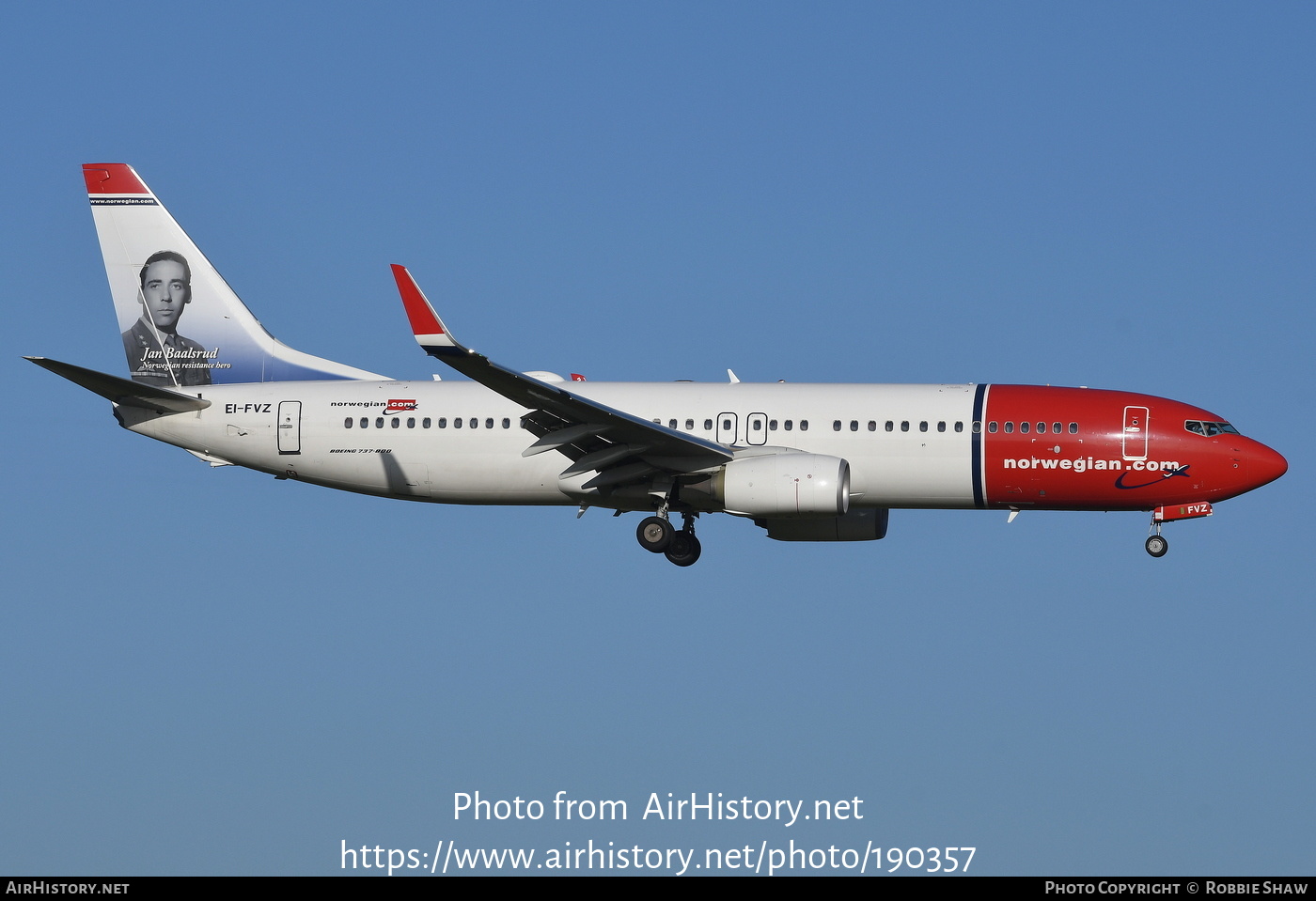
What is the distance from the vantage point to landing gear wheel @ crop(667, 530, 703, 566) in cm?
3934

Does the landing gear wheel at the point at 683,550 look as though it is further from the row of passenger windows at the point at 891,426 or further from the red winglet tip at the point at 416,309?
the red winglet tip at the point at 416,309

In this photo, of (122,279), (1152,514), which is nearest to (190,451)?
(122,279)

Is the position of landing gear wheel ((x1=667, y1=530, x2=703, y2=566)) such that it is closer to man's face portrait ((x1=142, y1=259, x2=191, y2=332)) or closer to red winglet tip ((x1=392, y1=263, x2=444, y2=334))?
red winglet tip ((x1=392, y1=263, x2=444, y2=334))

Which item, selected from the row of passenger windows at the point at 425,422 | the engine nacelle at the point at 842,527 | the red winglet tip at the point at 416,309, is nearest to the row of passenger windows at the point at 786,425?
the row of passenger windows at the point at 425,422

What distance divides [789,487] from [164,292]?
17.2 metres

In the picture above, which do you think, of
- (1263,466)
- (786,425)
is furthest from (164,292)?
(1263,466)

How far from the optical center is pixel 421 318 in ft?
106

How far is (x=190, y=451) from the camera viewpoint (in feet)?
133

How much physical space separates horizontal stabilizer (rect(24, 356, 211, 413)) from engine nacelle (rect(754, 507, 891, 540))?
1385 cm

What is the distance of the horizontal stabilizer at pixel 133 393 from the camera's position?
37562 mm

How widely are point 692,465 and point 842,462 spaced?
11.0ft

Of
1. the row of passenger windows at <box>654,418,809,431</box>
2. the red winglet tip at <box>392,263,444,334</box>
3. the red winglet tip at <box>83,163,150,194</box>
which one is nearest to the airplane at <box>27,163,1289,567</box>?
the row of passenger windows at <box>654,418,809,431</box>

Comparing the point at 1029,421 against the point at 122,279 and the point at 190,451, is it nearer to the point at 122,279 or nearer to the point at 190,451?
the point at 190,451

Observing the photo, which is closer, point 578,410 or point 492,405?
point 578,410
